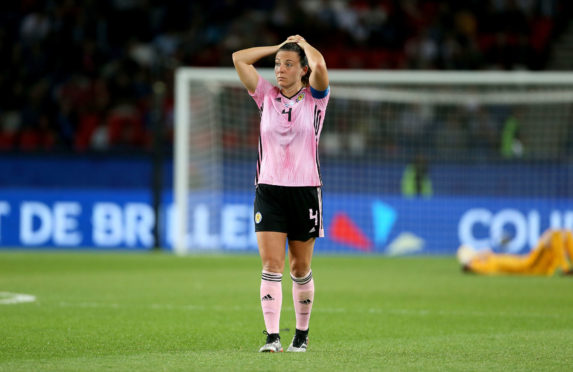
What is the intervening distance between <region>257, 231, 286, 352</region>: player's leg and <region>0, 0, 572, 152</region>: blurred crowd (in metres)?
15.4

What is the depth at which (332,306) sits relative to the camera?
9852mm

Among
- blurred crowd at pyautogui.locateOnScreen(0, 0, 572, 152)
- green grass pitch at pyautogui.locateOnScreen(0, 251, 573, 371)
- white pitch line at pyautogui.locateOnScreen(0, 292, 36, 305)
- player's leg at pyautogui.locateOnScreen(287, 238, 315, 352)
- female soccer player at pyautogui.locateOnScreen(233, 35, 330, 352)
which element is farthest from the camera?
blurred crowd at pyautogui.locateOnScreen(0, 0, 572, 152)

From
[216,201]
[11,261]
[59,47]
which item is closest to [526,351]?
[11,261]

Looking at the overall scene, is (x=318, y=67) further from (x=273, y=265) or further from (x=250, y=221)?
(x=250, y=221)

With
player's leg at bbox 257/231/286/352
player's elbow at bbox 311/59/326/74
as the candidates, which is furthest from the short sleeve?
Result: player's leg at bbox 257/231/286/352

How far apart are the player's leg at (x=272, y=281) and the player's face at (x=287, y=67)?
973mm

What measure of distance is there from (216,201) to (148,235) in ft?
5.18

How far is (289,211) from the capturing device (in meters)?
6.53

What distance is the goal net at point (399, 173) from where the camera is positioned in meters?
18.5

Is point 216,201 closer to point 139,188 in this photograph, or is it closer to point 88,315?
point 139,188

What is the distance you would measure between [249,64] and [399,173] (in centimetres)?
1263

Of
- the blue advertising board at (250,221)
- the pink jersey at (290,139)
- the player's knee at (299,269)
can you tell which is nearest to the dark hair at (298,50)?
the pink jersey at (290,139)

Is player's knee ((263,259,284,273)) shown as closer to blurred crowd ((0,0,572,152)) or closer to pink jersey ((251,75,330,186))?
pink jersey ((251,75,330,186))

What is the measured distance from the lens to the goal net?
18.5 metres
